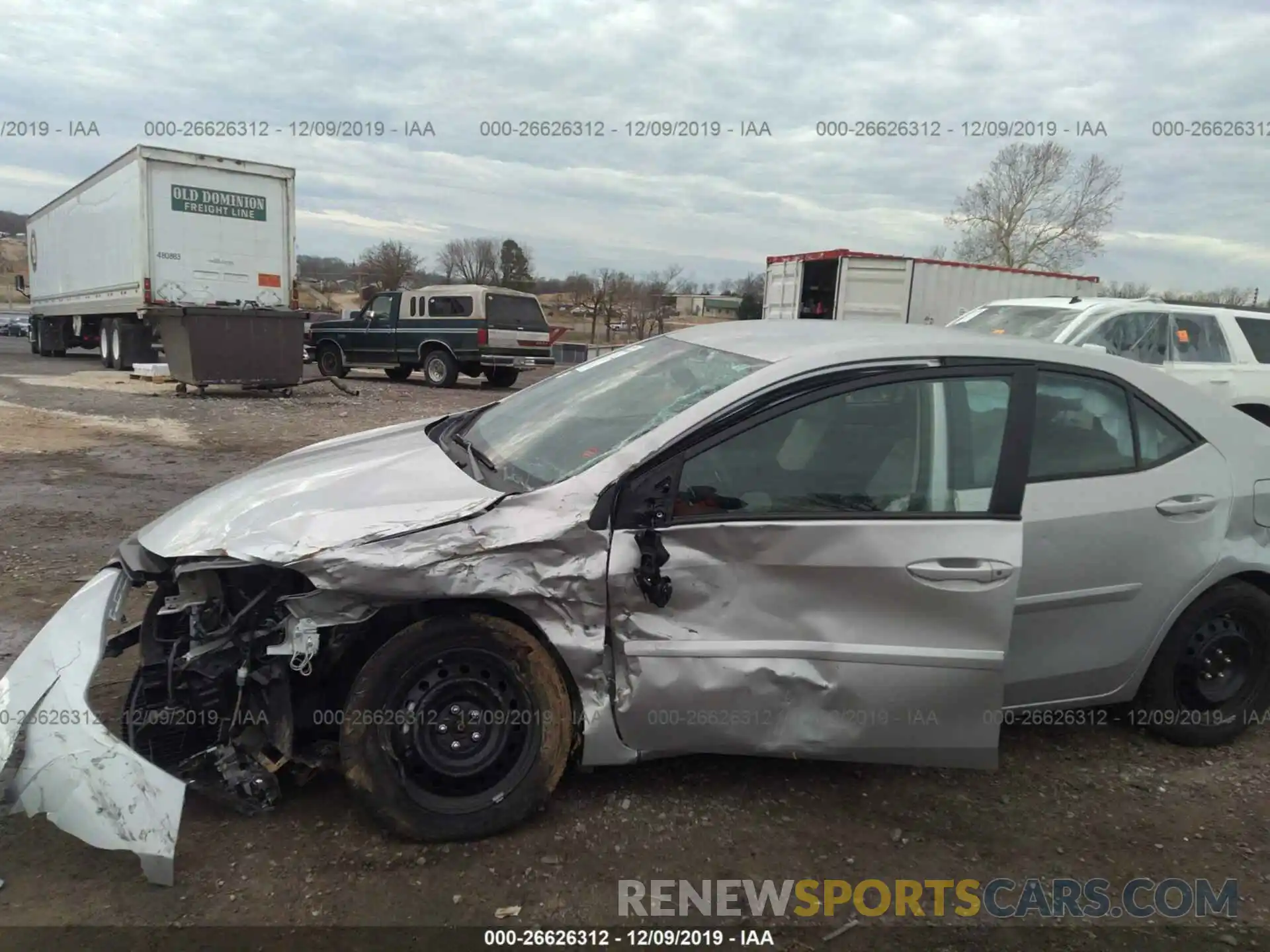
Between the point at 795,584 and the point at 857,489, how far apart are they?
0.40 m

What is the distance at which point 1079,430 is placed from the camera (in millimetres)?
3078

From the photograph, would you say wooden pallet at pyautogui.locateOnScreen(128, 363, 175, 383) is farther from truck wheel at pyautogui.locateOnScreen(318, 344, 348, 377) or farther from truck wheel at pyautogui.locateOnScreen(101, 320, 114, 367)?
truck wheel at pyautogui.locateOnScreen(318, 344, 348, 377)

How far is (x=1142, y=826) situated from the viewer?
2965mm

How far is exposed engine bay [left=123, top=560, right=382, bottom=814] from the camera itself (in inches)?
102

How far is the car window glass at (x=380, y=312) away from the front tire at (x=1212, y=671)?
17.6m

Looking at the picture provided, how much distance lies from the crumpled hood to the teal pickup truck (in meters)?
14.9

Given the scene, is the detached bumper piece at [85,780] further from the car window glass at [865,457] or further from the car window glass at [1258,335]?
the car window glass at [1258,335]

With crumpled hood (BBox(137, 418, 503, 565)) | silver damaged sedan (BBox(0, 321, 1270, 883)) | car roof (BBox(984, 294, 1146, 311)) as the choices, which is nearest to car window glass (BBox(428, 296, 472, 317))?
car roof (BBox(984, 294, 1146, 311))

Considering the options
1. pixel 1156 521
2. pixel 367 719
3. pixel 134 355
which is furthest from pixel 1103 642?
pixel 134 355

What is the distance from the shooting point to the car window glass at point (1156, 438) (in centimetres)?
318

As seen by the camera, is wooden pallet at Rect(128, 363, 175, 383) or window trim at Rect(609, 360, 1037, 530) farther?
wooden pallet at Rect(128, 363, 175, 383)

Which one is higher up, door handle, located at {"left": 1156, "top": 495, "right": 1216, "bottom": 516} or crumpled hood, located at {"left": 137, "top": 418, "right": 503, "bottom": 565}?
door handle, located at {"left": 1156, "top": 495, "right": 1216, "bottom": 516}

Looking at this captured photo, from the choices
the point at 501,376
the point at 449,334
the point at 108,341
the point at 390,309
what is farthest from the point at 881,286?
the point at 108,341

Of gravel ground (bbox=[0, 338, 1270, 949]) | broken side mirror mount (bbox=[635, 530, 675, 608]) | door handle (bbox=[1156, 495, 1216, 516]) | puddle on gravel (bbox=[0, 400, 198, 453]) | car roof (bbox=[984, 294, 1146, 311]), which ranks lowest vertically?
gravel ground (bbox=[0, 338, 1270, 949])
